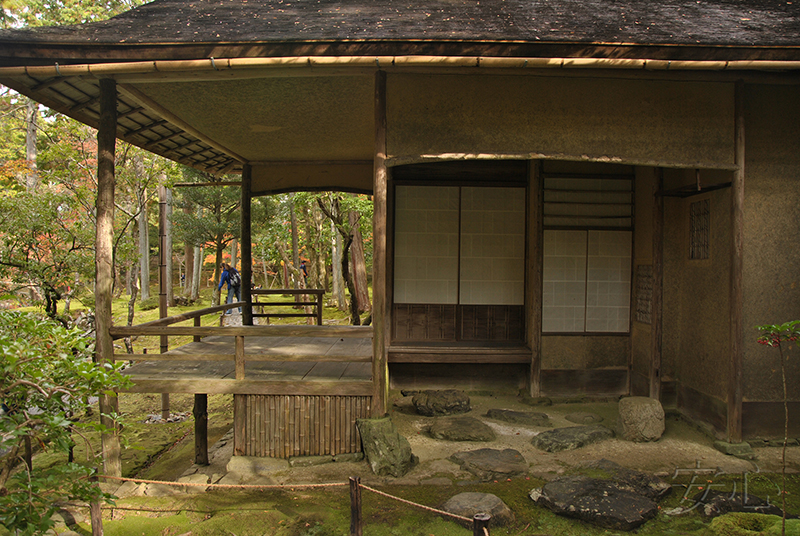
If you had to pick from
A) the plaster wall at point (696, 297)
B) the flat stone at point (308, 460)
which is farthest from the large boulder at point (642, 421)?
the flat stone at point (308, 460)

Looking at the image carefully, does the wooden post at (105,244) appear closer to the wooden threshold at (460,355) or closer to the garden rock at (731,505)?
the wooden threshold at (460,355)

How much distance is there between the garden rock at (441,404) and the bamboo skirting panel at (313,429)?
1.61 m

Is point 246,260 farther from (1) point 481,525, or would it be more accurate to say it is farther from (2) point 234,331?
(1) point 481,525

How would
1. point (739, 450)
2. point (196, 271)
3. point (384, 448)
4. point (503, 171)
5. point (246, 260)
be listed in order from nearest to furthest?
point (384, 448) < point (739, 450) < point (503, 171) < point (246, 260) < point (196, 271)

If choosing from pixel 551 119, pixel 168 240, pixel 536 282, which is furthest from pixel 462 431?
pixel 168 240

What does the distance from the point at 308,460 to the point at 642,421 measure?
11.2 ft

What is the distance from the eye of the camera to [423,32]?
13.8ft

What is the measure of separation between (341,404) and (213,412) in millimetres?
5278

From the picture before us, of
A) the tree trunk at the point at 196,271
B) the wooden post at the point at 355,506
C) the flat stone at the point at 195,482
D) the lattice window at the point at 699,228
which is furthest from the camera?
the tree trunk at the point at 196,271

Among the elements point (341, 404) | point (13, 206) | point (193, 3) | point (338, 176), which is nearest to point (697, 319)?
point (341, 404)

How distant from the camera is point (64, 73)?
13.5 feet

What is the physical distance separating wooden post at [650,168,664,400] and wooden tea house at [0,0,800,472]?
28 millimetres

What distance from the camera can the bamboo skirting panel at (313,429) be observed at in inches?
185

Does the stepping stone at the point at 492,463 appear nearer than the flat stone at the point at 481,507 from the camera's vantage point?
No
